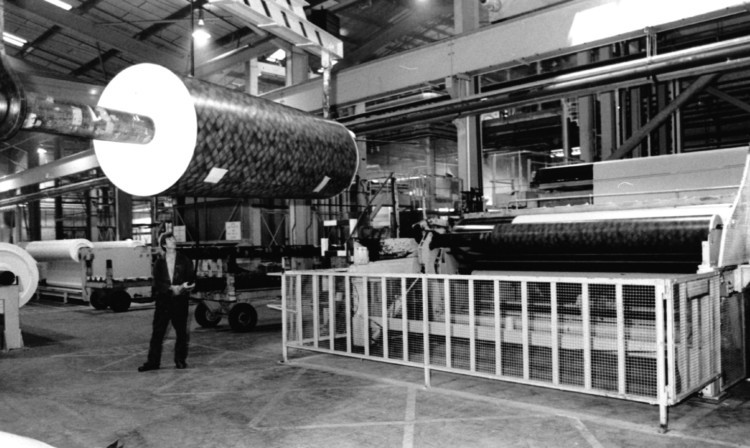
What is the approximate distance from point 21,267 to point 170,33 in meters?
6.45

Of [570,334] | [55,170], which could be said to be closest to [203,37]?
[55,170]

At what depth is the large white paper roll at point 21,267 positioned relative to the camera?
10102 mm

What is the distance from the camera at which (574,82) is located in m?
5.64

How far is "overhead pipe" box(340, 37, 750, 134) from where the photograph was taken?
5094mm

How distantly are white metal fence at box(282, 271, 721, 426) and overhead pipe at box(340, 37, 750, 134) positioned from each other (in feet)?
5.91

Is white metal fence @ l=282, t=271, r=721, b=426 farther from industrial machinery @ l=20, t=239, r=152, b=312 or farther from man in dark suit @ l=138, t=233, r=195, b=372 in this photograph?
industrial machinery @ l=20, t=239, r=152, b=312

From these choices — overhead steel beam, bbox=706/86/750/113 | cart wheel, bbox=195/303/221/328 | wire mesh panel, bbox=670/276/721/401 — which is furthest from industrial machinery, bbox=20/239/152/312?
overhead steel beam, bbox=706/86/750/113

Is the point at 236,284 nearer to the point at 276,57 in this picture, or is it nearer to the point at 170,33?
the point at 170,33

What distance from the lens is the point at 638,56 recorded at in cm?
709

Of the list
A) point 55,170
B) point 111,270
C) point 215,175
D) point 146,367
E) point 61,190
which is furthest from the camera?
point 61,190

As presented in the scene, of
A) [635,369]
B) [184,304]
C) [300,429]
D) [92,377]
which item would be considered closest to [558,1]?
[635,369]

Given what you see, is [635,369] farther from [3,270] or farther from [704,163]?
[3,270]

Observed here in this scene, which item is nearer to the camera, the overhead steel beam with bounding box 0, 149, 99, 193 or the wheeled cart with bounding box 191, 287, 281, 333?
the wheeled cart with bounding box 191, 287, 281, 333

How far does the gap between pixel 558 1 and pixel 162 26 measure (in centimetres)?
980
